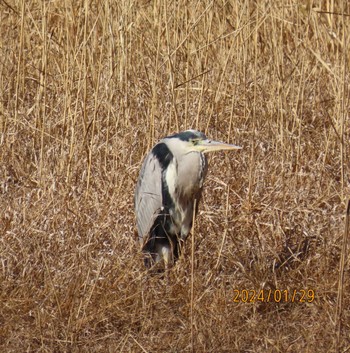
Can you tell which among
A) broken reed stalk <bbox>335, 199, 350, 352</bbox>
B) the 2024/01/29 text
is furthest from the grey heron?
broken reed stalk <bbox>335, 199, 350, 352</bbox>

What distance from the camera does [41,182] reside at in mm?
4430

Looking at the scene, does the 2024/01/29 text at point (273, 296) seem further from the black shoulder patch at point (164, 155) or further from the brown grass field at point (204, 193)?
the black shoulder patch at point (164, 155)

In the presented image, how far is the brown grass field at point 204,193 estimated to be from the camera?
3396 millimetres

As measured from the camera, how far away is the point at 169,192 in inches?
155

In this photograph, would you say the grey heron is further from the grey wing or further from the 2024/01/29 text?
the 2024/01/29 text

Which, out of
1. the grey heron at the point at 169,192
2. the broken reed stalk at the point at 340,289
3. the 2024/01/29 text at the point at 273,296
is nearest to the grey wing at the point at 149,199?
the grey heron at the point at 169,192

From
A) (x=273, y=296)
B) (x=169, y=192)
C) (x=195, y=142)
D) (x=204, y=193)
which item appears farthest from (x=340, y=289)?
(x=204, y=193)

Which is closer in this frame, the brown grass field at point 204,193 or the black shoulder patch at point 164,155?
the brown grass field at point 204,193

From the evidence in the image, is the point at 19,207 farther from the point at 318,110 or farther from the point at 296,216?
the point at 318,110

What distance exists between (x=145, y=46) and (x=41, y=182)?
120 cm

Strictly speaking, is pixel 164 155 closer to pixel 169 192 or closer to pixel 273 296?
pixel 169 192

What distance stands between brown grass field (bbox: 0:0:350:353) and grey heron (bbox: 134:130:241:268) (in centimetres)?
10

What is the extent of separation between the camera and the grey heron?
12.4ft

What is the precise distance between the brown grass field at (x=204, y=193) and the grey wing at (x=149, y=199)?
102 mm
